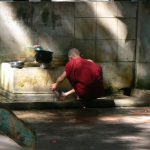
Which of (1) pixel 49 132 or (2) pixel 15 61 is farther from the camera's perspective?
(2) pixel 15 61

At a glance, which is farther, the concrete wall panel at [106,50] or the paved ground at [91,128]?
the concrete wall panel at [106,50]

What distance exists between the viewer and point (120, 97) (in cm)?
1163

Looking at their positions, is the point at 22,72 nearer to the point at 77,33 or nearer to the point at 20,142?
the point at 77,33

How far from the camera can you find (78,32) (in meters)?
11.9

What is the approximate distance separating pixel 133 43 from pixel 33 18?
2.32 m

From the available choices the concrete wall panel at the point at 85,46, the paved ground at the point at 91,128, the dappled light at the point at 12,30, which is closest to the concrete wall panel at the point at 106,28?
the concrete wall panel at the point at 85,46

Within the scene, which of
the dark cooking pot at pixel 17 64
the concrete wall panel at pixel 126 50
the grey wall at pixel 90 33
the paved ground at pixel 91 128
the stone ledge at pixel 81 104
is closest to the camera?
the paved ground at pixel 91 128

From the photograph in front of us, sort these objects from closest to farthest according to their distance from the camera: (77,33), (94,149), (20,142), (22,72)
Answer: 1. (20,142)
2. (94,149)
3. (22,72)
4. (77,33)

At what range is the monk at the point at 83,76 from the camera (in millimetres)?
10180

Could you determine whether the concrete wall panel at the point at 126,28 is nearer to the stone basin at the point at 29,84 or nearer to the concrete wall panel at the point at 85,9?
the concrete wall panel at the point at 85,9

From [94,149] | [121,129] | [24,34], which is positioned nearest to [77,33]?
[24,34]

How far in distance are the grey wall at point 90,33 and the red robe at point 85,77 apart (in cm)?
165

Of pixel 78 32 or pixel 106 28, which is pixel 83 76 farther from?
pixel 106 28

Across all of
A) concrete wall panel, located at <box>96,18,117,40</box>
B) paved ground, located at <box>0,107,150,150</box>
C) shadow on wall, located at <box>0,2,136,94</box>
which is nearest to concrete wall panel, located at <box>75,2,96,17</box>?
shadow on wall, located at <box>0,2,136,94</box>
